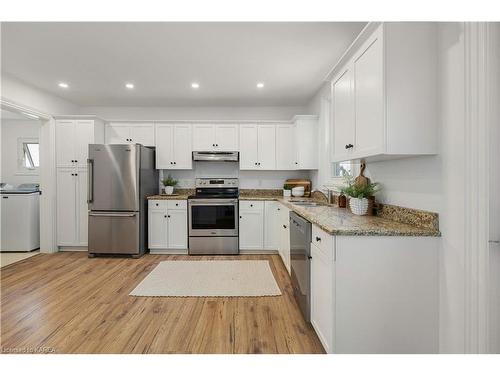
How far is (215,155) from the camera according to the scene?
4398mm

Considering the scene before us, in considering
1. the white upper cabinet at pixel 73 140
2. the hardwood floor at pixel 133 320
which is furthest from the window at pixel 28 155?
the hardwood floor at pixel 133 320

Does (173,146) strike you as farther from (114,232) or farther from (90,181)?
(114,232)

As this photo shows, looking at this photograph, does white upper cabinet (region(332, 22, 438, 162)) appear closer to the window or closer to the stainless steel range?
the stainless steel range

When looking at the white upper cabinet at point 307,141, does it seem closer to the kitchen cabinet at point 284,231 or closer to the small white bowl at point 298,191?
the small white bowl at point 298,191

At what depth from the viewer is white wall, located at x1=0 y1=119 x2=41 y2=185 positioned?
5.61m

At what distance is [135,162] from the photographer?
154 inches

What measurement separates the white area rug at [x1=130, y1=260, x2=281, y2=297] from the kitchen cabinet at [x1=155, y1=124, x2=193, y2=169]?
1.69 meters

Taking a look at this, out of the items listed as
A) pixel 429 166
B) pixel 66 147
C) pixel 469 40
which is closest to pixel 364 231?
pixel 429 166

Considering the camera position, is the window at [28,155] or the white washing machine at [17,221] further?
the window at [28,155]

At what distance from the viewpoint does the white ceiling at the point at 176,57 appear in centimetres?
233

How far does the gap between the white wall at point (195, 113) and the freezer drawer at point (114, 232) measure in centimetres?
191

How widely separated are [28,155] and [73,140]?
253 cm

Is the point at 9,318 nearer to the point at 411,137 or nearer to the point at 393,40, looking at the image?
the point at 411,137

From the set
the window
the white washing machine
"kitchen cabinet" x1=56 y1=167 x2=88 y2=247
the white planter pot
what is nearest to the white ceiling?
"kitchen cabinet" x1=56 y1=167 x2=88 y2=247
